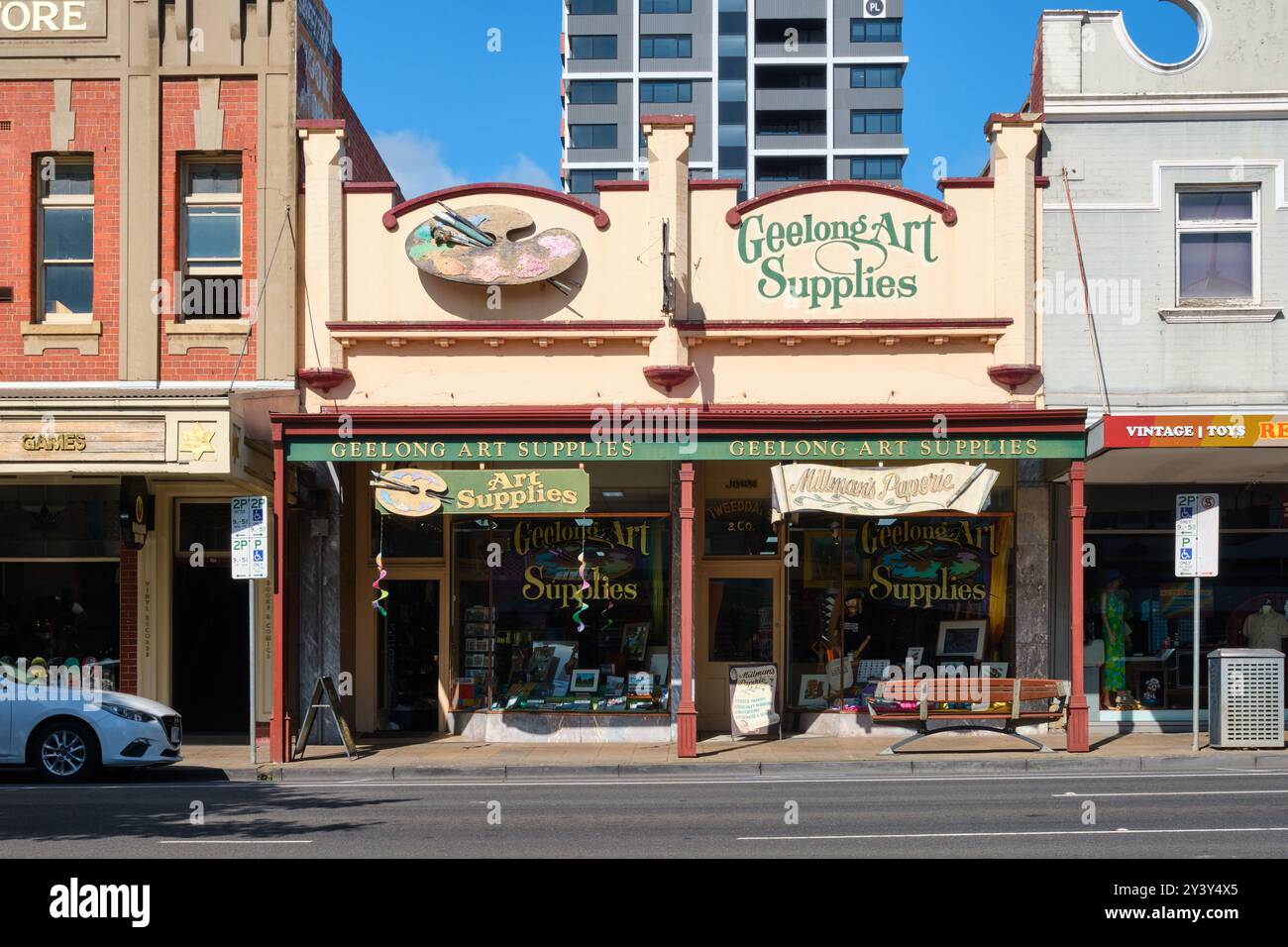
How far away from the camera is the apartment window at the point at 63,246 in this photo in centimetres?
1894

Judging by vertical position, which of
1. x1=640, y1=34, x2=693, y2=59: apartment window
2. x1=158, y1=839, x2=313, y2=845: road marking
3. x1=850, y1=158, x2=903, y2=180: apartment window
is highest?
x1=640, y1=34, x2=693, y2=59: apartment window

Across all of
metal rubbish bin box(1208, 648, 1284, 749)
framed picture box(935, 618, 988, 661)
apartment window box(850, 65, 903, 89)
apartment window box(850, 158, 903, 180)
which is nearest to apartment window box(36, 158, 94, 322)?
framed picture box(935, 618, 988, 661)

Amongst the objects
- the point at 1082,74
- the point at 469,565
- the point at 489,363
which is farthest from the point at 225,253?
the point at 1082,74

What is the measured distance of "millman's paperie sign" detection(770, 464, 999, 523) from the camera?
1706 cm

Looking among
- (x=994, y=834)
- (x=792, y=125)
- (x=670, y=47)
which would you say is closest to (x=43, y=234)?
(x=994, y=834)

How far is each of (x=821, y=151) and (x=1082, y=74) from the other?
209ft

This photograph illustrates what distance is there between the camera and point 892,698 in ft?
55.9

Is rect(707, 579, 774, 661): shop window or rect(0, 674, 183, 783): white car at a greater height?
rect(707, 579, 774, 661): shop window

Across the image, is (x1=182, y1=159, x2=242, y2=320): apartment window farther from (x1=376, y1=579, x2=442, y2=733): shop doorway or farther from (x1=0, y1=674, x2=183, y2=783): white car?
(x1=0, y1=674, x2=183, y2=783): white car

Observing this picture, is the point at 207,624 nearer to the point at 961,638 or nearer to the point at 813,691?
the point at 813,691

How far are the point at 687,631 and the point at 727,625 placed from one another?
2340 mm

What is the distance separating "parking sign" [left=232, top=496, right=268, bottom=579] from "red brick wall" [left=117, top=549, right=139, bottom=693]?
2.66 metres

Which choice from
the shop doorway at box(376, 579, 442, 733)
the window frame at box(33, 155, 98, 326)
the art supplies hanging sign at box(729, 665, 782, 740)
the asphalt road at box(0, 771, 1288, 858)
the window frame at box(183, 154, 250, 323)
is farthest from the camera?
the shop doorway at box(376, 579, 442, 733)

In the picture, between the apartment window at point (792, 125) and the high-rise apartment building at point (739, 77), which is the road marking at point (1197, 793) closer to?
the high-rise apartment building at point (739, 77)
